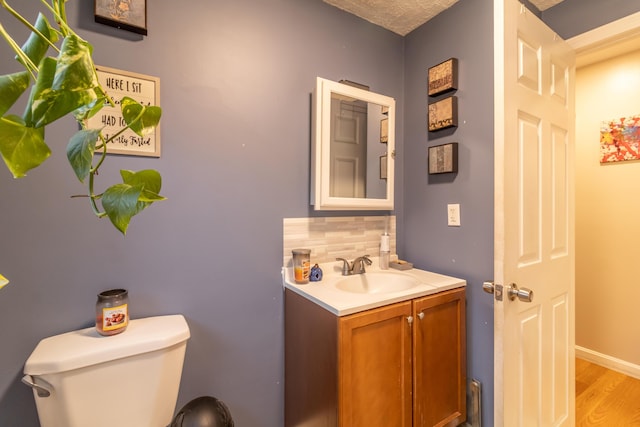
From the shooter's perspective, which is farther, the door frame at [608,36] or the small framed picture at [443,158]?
the small framed picture at [443,158]

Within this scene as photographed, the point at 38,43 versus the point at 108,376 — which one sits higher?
the point at 38,43

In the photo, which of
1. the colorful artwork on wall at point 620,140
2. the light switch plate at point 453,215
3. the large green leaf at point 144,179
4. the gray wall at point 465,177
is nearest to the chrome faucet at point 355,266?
the gray wall at point 465,177

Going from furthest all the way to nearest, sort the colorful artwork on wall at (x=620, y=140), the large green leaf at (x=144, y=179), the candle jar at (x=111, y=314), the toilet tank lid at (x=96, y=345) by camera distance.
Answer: the colorful artwork on wall at (x=620, y=140)
the candle jar at (x=111, y=314)
the toilet tank lid at (x=96, y=345)
the large green leaf at (x=144, y=179)

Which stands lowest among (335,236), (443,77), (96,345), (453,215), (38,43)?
(96,345)

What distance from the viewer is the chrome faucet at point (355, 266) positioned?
149cm

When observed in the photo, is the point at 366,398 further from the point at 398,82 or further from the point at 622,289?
the point at 622,289

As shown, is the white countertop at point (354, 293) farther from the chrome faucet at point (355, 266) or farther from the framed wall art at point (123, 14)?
the framed wall art at point (123, 14)

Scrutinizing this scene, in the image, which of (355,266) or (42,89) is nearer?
(42,89)

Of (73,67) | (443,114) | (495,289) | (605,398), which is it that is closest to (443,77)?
(443,114)

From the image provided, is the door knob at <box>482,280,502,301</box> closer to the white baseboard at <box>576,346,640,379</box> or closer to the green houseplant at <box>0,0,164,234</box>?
the green houseplant at <box>0,0,164,234</box>

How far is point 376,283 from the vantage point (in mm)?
1521

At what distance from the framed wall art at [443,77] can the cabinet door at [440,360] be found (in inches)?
40.7

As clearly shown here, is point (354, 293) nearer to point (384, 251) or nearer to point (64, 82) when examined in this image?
point (384, 251)

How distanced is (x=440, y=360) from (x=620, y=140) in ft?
7.22
